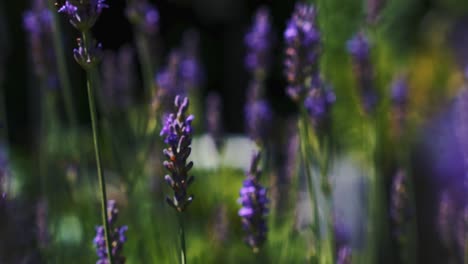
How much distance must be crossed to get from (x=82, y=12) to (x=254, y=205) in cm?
50

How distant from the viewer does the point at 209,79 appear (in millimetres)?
7938

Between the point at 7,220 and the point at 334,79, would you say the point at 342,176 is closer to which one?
the point at 334,79

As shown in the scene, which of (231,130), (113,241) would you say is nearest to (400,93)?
(113,241)

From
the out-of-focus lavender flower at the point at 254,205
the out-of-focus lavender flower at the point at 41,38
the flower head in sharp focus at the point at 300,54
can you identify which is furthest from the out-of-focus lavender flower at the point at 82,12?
the out-of-focus lavender flower at the point at 41,38

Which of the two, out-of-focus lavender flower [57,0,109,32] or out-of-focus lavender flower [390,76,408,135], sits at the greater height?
out-of-focus lavender flower [390,76,408,135]

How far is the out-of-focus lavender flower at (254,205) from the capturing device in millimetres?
1352

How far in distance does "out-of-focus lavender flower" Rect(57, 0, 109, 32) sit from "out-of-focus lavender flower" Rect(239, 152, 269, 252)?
1.46 feet

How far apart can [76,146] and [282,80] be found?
5.43 meters

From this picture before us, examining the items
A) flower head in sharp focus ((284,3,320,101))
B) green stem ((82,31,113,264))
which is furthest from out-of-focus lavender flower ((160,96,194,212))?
flower head in sharp focus ((284,3,320,101))

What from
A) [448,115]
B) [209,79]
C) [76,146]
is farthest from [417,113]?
[209,79]

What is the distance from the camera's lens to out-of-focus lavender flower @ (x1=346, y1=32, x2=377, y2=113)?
2.13 meters

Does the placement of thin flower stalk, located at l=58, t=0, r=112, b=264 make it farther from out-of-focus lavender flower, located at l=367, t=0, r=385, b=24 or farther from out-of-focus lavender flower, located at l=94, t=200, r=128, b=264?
out-of-focus lavender flower, located at l=367, t=0, r=385, b=24

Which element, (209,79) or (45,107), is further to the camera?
(209,79)

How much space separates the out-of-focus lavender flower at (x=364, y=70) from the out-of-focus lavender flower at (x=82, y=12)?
1.18 meters
